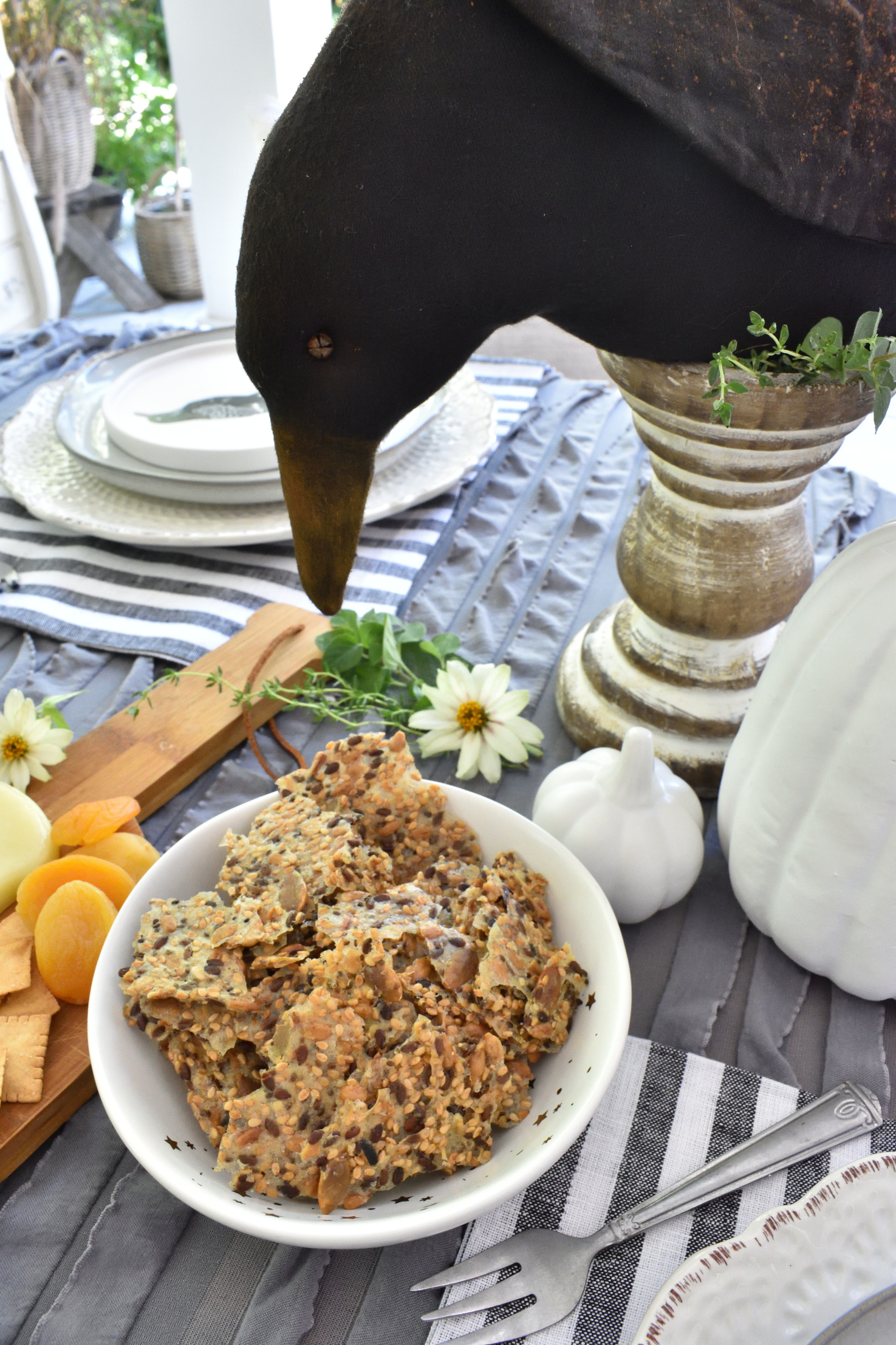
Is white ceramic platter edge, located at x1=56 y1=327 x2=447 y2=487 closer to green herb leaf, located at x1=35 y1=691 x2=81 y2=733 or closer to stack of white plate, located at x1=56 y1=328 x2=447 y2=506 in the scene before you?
stack of white plate, located at x1=56 y1=328 x2=447 y2=506

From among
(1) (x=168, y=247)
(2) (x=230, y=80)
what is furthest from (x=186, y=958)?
(1) (x=168, y=247)

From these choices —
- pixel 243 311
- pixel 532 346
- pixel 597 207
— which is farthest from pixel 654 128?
pixel 532 346

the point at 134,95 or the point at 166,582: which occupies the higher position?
the point at 134,95

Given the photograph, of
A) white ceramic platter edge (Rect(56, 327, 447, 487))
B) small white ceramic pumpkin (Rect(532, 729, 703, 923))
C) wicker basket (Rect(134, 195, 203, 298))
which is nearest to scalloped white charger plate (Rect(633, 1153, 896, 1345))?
small white ceramic pumpkin (Rect(532, 729, 703, 923))

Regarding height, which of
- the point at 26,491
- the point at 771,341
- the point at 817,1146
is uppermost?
the point at 771,341

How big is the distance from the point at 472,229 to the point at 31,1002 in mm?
376

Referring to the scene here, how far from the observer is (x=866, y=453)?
37.9 inches

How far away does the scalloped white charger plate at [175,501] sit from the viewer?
2.43ft

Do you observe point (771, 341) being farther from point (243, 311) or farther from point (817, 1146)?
point (817, 1146)

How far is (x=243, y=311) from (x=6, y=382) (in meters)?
0.75

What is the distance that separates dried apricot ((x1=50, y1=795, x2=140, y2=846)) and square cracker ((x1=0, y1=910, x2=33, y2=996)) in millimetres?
43

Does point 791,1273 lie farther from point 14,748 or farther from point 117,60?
point 117,60

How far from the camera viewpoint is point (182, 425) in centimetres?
80

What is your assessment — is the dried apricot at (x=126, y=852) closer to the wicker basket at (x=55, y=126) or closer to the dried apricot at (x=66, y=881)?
the dried apricot at (x=66, y=881)
